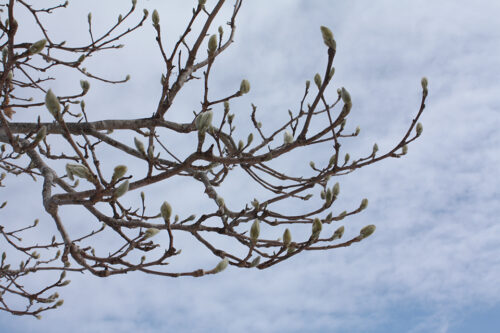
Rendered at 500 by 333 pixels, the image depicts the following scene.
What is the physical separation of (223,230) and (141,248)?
638 mm

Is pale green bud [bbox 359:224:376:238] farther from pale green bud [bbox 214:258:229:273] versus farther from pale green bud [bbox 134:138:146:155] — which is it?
pale green bud [bbox 134:138:146:155]

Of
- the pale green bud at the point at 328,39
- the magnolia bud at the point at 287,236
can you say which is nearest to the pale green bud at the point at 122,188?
the magnolia bud at the point at 287,236

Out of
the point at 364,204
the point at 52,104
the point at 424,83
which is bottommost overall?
the point at 52,104

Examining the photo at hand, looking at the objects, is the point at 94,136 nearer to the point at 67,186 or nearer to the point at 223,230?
the point at 67,186

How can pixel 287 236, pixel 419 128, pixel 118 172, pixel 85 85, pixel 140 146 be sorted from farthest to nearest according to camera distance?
pixel 85 85, pixel 419 128, pixel 287 236, pixel 140 146, pixel 118 172

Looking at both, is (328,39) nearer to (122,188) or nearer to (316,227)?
(316,227)

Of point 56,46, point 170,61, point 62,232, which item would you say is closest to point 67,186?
point 62,232

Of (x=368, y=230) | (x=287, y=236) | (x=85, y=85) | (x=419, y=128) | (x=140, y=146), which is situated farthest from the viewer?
(x=85, y=85)

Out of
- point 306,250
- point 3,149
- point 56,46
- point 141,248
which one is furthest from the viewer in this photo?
point 3,149

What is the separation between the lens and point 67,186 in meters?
3.12

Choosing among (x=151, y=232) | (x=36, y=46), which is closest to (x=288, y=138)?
(x=151, y=232)

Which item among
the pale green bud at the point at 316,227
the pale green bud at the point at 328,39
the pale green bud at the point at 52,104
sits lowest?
the pale green bud at the point at 316,227

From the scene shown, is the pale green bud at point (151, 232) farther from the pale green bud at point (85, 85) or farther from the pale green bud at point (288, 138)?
the pale green bud at point (85, 85)

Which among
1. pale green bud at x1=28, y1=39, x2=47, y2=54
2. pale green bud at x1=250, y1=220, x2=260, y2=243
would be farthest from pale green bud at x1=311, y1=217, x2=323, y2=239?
pale green bud at x1=28, y1=39, x2=47, y2=54
